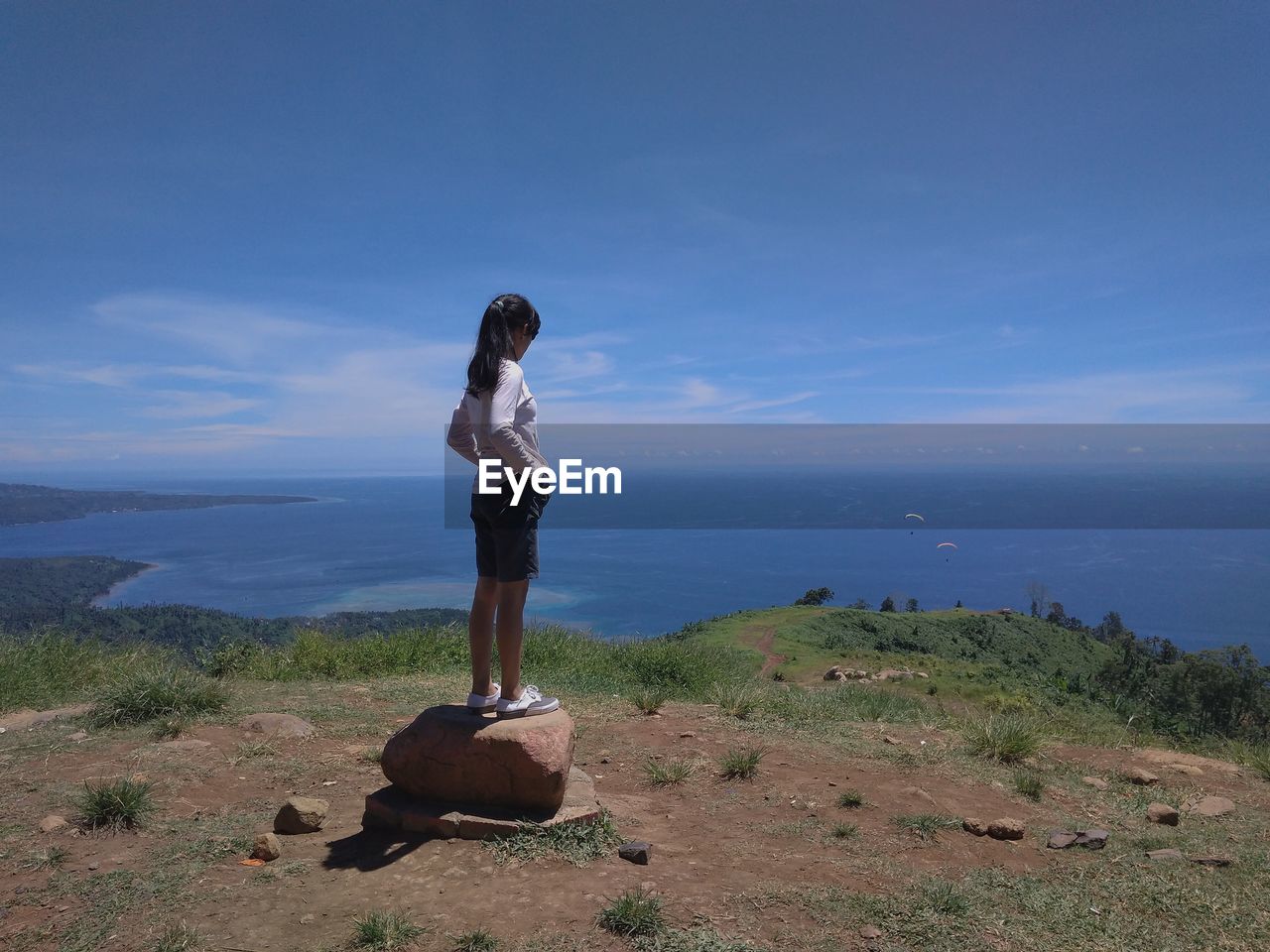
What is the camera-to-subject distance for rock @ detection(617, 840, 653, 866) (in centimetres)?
360

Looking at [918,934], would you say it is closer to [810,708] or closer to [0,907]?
[0,907]

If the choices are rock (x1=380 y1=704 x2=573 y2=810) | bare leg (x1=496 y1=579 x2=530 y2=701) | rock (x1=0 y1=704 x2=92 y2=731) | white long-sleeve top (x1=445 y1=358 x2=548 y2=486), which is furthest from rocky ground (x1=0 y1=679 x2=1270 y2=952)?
white long-sleeve top (x1=445 y1=358 x2=548 y2=486)

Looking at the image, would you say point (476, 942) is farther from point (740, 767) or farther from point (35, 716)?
point (35, 716)

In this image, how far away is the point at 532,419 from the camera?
3.90 metres

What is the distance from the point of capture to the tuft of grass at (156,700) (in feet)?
19.7

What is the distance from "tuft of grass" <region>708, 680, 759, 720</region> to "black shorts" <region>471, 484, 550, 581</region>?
388 centimetres

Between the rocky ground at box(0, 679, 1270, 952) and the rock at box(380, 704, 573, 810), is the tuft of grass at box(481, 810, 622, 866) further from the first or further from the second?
the rock at box(380, 704, 573, 810)

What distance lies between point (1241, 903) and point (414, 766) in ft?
13.6

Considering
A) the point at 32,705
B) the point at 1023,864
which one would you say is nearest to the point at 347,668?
the point at 32,705

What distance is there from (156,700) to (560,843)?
4.54m

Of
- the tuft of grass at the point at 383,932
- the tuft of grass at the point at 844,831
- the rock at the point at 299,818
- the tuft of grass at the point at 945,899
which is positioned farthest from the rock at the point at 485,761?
the tuft of grass at the point at 945,899

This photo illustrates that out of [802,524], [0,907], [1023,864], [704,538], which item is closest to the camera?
[0,907]

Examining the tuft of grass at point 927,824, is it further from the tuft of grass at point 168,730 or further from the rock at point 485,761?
the tuft of grass at point 168,730

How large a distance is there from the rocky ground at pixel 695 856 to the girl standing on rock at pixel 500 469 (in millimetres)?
985
